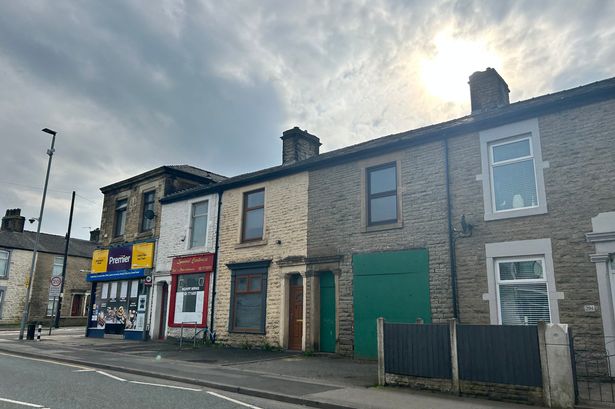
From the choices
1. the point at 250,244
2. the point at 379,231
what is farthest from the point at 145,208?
the point at 379,231

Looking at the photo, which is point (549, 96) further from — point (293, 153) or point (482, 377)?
point (293, 153)

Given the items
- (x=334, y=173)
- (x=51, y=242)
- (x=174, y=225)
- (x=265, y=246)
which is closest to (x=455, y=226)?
(x=334, y=173)

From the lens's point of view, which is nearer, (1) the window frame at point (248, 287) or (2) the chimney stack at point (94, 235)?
(1) the window frame at point (248, 287)

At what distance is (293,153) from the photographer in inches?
786

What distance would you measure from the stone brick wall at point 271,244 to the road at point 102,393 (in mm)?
6229

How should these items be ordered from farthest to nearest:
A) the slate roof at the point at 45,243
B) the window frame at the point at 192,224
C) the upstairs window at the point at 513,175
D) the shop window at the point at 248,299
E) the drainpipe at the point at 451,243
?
the slate roof at the point at 45,243, the window frame at the point at 192,224, the shop window at the point at 248,299, the drainpipe at the point at 451,243, the upstairs window at the point at 513,175

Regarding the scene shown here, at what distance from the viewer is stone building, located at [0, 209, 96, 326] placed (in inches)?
1479

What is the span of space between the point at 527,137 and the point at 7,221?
43611 mm

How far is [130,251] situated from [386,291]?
14.7 meters

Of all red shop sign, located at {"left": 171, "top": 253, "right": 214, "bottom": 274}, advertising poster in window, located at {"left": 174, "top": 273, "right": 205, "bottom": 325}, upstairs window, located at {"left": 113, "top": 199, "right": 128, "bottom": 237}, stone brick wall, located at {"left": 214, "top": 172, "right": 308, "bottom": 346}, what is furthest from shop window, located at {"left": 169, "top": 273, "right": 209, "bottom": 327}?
upstairs window, located at {"left": 113, "top": 199, "right": 128, "bottom": 237}

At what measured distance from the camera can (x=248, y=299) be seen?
17625 millimetres

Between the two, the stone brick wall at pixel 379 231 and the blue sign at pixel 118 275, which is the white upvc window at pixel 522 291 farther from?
the blue sign at pixel 118 275

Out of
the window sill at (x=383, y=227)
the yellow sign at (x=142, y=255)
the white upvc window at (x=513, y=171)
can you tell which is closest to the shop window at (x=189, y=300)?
the yellow sign at (x=142, y=255)

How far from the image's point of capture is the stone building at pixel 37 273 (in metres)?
37.6
